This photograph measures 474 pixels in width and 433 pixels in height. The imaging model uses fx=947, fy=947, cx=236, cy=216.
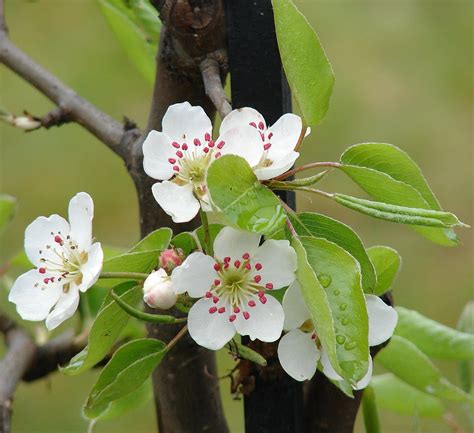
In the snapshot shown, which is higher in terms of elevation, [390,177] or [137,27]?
[390,177]

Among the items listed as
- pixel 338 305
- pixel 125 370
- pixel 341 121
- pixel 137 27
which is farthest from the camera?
pixel 341 121

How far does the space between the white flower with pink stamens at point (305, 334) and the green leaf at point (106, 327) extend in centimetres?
11

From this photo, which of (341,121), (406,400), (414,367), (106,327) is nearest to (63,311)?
(106,327)

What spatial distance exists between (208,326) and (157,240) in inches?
2.9

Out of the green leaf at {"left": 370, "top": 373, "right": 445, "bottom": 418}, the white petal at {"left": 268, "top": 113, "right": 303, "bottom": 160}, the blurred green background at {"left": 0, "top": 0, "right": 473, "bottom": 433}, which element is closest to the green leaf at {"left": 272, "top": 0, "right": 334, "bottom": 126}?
the white petal at {"left": 268, "top": 113, "right": 303, "bottom": 160}

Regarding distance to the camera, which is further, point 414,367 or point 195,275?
point 414,367

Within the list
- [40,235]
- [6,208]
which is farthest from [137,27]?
[40,235]

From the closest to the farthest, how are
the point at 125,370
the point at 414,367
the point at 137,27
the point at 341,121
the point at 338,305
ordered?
1. the point at 338,305
2. the point at 125,370
3. the point at 414,367
4. the point at 137,27
5. the point at 341,121

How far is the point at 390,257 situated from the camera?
2.39 feet

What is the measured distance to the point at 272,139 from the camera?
613 millimetres

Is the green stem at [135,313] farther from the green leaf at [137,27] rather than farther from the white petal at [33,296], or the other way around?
the green leaf at [137,27]

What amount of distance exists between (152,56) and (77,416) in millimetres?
1347

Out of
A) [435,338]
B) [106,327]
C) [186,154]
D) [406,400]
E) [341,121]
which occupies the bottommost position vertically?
[341,121]

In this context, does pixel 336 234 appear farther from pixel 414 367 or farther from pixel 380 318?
pixel 414 367
